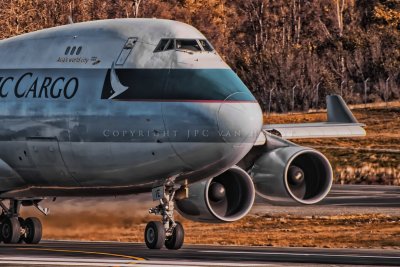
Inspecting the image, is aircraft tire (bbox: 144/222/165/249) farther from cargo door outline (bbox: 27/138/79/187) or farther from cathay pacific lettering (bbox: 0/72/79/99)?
cathay pacific lettering (bbox: 0/72/79/99)

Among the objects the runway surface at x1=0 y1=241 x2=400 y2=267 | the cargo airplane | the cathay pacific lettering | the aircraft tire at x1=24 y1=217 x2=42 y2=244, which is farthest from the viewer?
the aircraft tire at x1=24 y1=217 x2=42 y2=244

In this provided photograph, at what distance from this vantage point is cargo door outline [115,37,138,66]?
97.2 ft

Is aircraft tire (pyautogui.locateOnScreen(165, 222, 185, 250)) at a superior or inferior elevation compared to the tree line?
inferior

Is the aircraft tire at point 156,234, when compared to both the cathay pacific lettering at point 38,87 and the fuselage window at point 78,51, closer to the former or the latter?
the cathay pacific lettering at point 38,87

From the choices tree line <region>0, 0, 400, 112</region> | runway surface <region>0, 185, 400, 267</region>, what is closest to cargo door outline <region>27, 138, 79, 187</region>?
runway surface <region>0, 185, 400, 267</region>

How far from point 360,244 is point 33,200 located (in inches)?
378

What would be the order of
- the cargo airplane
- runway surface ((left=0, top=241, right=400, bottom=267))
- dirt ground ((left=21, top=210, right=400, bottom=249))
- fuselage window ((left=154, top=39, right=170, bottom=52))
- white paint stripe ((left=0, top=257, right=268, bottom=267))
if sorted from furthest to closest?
1. dirt ground ((left=21, top=210, right=400, bottom=249))
2. fuselage window ((left=154, top=39, right=170, bottom=52))
3. the cargo airplane
4. runway surface ((left=0, top=241, right=400, bottom=267))
5. white paint stripe ((left=0, top=257, right=268, bottom=267))

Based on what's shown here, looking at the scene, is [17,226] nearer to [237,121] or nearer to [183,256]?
[183,256]

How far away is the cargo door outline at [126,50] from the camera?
29.6 metres

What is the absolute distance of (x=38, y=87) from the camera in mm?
31203

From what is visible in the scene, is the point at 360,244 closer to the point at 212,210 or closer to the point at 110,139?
the point at 212,210

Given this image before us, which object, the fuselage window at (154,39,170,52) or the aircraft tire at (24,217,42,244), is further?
the aircraft tire at (24,217,42,244)

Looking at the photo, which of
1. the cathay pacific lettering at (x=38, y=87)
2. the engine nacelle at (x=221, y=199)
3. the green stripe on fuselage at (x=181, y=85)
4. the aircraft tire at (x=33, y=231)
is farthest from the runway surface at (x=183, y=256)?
the cathay pacific lettering at (x=38, y=87)

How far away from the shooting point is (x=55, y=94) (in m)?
30.7
